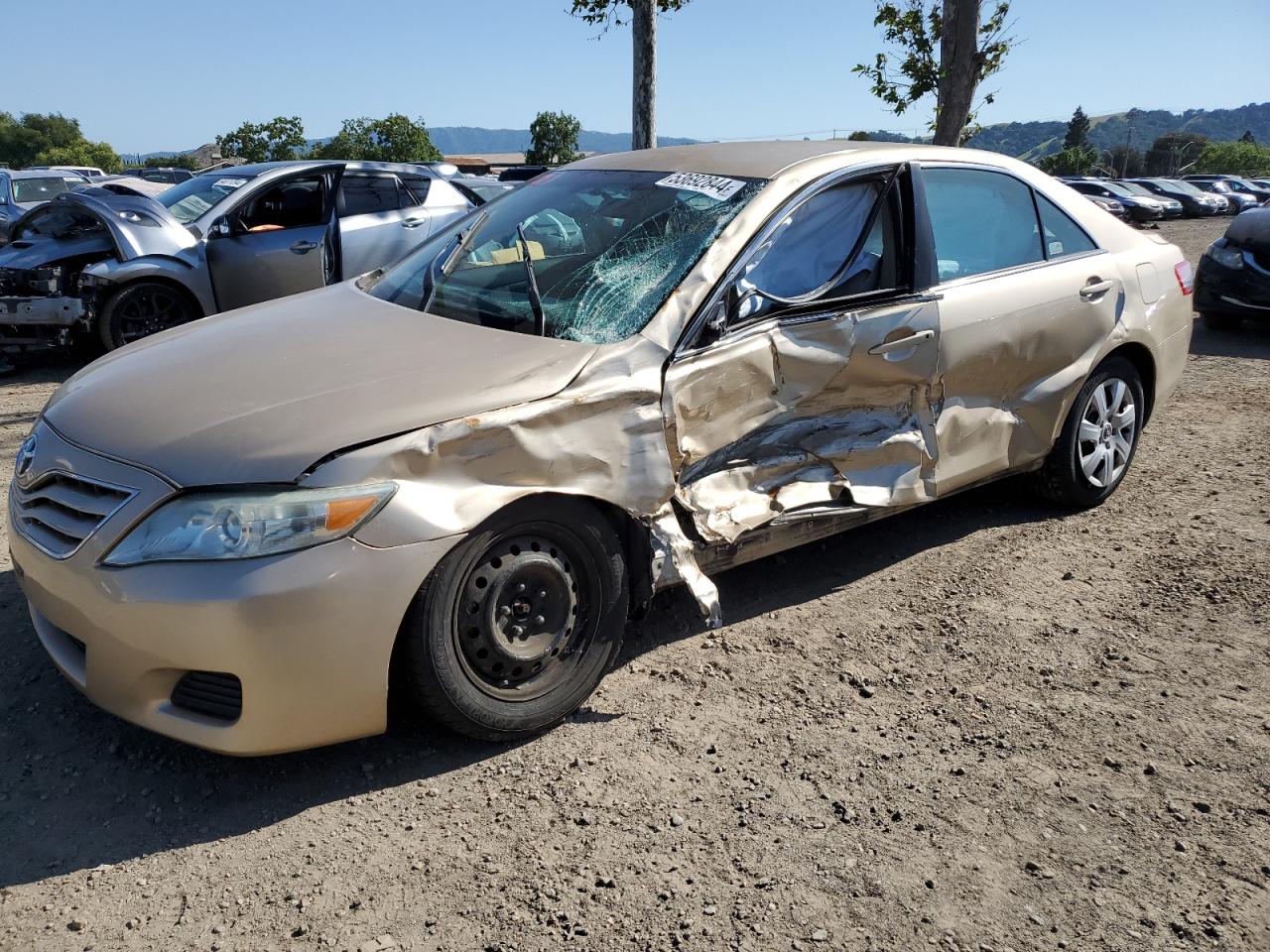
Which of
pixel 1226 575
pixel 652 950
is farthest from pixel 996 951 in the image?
pixel 1226 575

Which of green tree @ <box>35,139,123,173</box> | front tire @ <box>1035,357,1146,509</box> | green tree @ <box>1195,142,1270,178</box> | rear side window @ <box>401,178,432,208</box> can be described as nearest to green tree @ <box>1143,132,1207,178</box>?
green tree @ <box>1195,142,1270,178</box>

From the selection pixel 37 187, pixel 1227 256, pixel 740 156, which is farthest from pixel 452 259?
pixel 37 187

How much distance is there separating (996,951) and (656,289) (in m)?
2.09

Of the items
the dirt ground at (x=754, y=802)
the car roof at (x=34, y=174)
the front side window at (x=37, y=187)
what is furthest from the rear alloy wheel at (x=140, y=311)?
the car roof at (x=34, y=174)

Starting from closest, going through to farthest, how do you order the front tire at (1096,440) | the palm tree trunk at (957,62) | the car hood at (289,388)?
the car hood at (289,388), the front tire at (1096,440), the palm tree trunk at (957,62)

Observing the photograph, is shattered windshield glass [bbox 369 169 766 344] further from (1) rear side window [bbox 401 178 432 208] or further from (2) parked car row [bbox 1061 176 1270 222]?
(2) parked car row [bbox 1061 176 1270 222]

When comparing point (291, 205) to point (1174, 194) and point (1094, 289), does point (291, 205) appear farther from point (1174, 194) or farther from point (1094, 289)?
point (1174, 194)

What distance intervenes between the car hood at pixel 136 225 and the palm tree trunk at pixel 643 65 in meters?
5.78

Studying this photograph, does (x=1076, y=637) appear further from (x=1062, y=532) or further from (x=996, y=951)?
(x=996, y=951)

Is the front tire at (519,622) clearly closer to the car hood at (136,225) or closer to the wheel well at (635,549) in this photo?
the wheel well at (635,549)

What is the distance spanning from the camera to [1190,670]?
11.4ft

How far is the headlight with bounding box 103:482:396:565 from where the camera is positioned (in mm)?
2459

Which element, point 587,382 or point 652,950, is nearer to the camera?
point 652,950

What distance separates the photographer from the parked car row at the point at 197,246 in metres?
7.71
